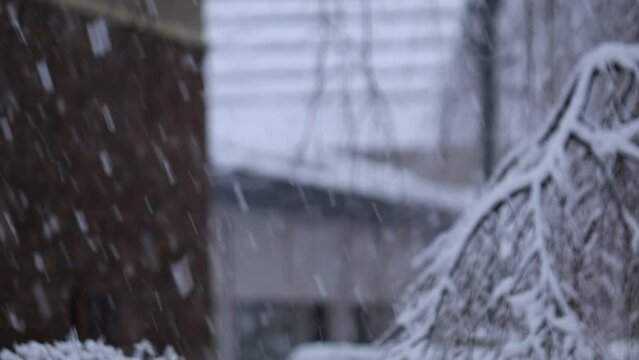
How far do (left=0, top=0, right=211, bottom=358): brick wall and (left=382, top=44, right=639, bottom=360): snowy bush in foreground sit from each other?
3235 millimetres

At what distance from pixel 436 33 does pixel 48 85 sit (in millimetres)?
2676

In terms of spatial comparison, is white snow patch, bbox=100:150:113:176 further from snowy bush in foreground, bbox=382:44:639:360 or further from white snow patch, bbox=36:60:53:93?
snowy bush in foreground, bbox=382:44:639:360

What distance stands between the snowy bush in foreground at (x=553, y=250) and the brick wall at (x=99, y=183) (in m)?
3.23

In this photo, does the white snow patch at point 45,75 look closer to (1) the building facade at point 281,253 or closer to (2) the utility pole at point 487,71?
(2) the utility pole at point 487,71

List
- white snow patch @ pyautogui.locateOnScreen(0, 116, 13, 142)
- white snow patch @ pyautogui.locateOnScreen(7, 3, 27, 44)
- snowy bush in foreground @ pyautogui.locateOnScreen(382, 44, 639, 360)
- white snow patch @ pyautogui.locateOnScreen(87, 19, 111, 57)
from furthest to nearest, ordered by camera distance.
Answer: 1. white snow patch @ pyautogui.locateOnScreen(87, 19, 111, 57)
2. white snow patch @ pyautogui.locateOnScreen(0, 116, 13, 142)
3. white snow patch @ pyautogui.locateOnScreen(7, 3, 27, 44)
4. snowy bush in foreground @ pyautogui.locateOnScreen(382, 44, 639, 360)

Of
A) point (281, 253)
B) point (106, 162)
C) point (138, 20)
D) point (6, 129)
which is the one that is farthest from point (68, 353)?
point (281, 253)

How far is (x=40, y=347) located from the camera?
454 centimetres

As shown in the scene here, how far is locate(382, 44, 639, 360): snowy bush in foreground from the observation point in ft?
13.3

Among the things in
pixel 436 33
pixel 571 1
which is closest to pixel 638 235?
pixel 571 1

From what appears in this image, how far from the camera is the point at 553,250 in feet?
13.7

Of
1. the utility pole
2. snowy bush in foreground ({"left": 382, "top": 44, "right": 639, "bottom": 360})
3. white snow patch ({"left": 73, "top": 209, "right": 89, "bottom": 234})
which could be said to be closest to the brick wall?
white snow patch ({"left": 73, "top": 209, "right": 89, "bottom": 234})

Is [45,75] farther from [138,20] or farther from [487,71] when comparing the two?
[487,71]

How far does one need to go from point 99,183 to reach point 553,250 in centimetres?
478

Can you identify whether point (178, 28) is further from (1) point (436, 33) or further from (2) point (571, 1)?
(2) point (571, 1)
